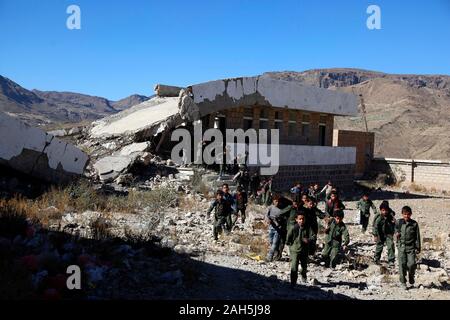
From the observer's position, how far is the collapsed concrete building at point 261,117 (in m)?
16.2

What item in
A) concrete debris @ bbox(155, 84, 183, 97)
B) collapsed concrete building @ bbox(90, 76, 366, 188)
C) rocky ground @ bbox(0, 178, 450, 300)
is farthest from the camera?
concrete debris @ bbox(155, 84, 183, 97)

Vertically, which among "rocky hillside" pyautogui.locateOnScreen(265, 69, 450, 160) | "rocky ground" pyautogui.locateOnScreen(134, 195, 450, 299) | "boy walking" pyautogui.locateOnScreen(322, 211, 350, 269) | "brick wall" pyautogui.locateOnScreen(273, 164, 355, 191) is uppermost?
"rocky hillside" pyautogui.locateOnScreen(265, 69, 450, 160)

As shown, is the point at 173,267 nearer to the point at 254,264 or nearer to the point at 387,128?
the point at 254,264

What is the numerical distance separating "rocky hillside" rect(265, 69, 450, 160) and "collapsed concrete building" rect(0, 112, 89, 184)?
4400 cm

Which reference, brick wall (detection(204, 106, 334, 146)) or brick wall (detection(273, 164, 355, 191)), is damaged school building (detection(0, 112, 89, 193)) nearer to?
brick wall (detection(204, 106, 334, 146))

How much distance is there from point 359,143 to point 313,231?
77.3 feet

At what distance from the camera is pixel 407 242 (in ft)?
24.2

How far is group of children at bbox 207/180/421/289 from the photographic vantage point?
709cm

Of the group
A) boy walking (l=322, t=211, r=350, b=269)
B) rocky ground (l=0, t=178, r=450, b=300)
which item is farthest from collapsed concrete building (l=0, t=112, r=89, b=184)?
boy walking (l=322, t=211, r=350, b=269)

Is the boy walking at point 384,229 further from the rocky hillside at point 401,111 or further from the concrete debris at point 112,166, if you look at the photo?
the rocky hillside at point 401,111

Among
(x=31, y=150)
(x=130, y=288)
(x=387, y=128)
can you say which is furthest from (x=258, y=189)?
(x=387, y=128)

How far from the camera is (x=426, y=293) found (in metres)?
7.33

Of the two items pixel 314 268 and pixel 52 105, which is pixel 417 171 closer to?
pixel 314 268
